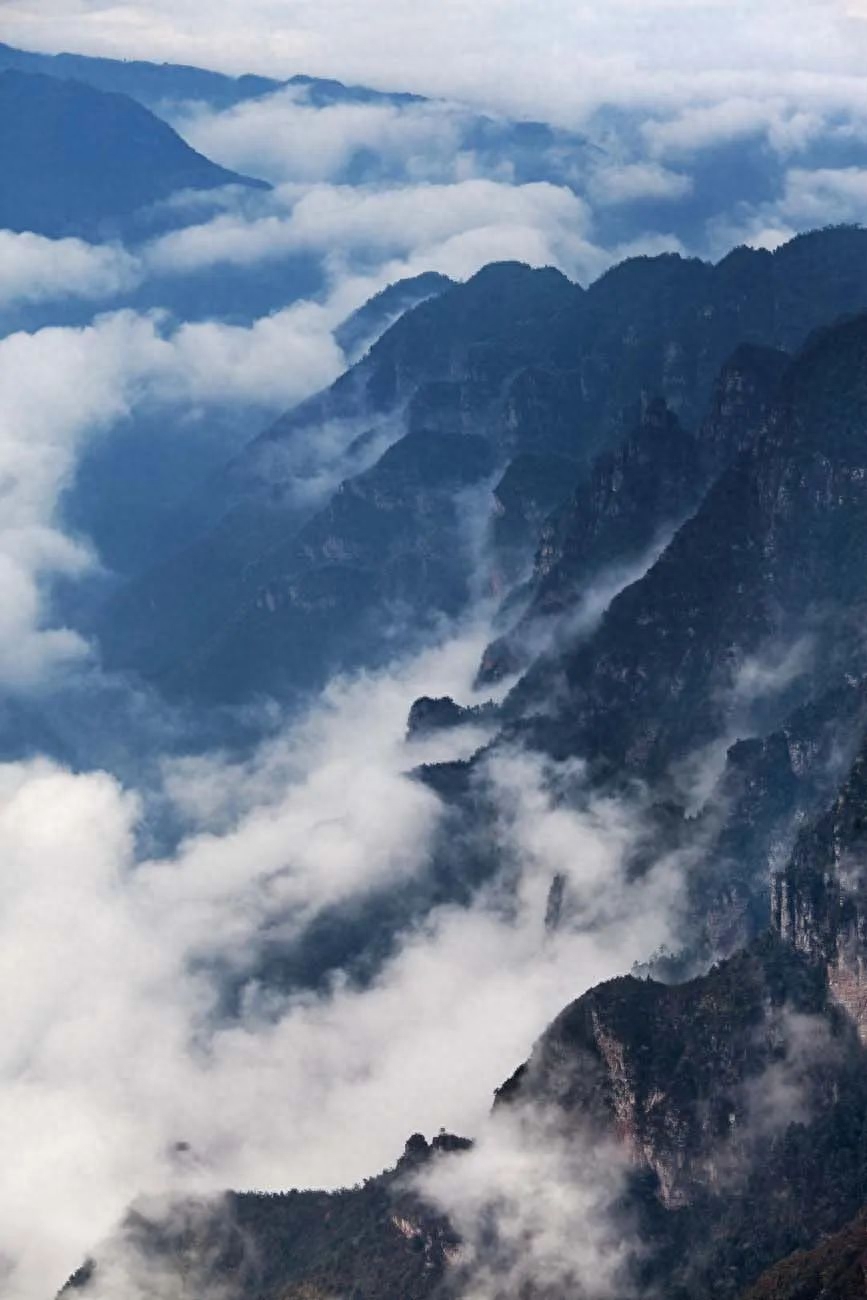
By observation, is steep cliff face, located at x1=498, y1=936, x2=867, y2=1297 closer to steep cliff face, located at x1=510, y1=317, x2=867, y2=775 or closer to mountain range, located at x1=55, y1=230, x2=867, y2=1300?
mountain range, located at x1=55, y1=230, x2=867, y2=1300

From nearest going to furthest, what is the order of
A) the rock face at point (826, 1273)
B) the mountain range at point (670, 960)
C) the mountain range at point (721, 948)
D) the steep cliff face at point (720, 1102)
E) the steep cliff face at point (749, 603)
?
the rock face at point (826, 1273), the steep cliff face at point (720, 1102), the mountain range at point (721, 948), the mountain range at point (670, 960), the steep cliff face at point (749, 603)

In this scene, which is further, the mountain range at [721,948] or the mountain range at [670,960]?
the mountain range at [670,960]

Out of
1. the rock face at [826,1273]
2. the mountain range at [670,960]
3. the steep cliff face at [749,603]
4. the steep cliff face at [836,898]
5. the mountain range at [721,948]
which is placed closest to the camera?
the rock face at [826,1273]

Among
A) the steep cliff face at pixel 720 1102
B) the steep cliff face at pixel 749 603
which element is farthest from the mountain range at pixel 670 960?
the steep cliff face at pixel 749 603

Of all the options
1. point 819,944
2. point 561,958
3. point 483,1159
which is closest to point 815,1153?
point 819,944

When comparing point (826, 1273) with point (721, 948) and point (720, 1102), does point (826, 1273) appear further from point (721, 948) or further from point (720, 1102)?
point (721, 948)

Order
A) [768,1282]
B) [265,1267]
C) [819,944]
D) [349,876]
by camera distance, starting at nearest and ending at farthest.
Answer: [768,1282], [819,944], [265,1267], [349,876]

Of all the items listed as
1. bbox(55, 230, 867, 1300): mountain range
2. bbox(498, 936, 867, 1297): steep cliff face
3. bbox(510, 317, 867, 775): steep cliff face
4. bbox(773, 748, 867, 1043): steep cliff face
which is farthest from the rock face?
bbox(510, 317, 867, 775): steep cliff face

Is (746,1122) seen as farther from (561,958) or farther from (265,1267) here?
(561,958)

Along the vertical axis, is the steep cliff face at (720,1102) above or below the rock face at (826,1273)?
above

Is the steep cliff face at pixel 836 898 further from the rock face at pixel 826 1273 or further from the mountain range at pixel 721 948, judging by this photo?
the rock face at pixel 826 1273

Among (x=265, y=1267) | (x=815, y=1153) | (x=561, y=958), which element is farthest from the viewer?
(x=561, y=958)
